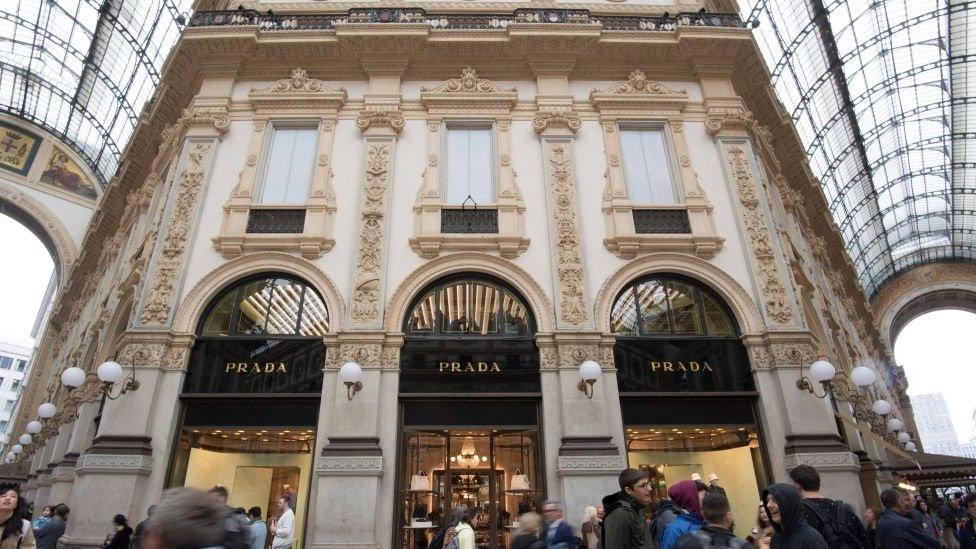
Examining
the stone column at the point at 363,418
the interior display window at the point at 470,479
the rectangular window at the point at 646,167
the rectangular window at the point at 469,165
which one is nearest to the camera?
the stone column at the point at 363,418

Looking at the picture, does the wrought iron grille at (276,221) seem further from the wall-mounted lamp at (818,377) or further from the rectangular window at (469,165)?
the wall-mounted lamp at (818,377)

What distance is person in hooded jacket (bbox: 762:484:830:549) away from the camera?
3469mm

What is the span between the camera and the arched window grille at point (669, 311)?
38.5 ft

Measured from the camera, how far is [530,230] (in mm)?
12453

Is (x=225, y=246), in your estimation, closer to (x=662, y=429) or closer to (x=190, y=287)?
(x=190, y=287)

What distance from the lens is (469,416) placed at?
426 inches

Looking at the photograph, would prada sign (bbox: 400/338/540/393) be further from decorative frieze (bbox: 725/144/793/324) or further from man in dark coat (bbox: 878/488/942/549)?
man in dark coat (bbox: 878/488/942/549)

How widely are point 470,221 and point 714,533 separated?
9.99m

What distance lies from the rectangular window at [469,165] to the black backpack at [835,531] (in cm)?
976

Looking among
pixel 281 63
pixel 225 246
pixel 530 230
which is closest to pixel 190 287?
pixel 225 246

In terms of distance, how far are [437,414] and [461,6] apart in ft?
39.2

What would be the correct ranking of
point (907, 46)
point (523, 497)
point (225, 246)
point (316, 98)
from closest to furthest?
point (523, 497) → point (225, 246) → point (316, 98) → point (907, 46)

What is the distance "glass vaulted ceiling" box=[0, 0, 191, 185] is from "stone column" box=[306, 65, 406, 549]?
2068cm

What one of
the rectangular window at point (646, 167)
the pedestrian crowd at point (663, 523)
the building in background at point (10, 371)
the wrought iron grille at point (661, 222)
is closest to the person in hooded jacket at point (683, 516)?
the pedestrian crowd at point (663, 523)
